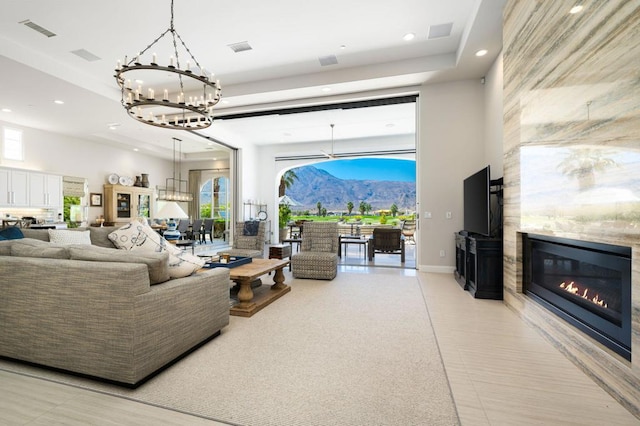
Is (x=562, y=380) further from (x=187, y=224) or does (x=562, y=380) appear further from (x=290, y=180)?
(x=290, y=180)

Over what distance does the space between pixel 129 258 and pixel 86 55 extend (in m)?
4.56

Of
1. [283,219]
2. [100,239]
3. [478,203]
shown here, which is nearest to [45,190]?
[100,239]

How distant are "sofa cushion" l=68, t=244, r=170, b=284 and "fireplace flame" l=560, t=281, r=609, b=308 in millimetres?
2984

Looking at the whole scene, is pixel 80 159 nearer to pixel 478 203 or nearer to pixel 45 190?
pixel 45 190

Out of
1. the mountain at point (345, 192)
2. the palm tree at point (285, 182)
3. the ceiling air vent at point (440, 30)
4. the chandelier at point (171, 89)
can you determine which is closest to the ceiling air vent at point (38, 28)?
the chandelier at point (171, 89)

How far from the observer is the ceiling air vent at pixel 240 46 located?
450 cm

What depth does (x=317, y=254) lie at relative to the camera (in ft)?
16.7

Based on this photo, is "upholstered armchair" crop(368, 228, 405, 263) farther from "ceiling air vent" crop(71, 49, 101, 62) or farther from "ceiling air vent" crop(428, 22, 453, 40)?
"ceiling air vent" crop(71, 49, 101, 62)

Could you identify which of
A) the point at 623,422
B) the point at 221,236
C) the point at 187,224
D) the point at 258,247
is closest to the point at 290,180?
the point at 221,236

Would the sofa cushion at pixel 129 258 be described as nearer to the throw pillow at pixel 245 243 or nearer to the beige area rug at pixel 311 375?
the beige area rug at pixel 311 375

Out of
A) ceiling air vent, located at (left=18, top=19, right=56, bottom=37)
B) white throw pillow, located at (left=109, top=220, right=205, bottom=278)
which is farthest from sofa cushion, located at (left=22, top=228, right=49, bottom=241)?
ceiling air vent, located at (left=18, top=19, right=56, bottom=37)

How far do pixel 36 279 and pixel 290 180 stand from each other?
10.7 m

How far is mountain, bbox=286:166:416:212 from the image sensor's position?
1587 cm

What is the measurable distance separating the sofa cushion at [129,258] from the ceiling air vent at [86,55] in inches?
163
